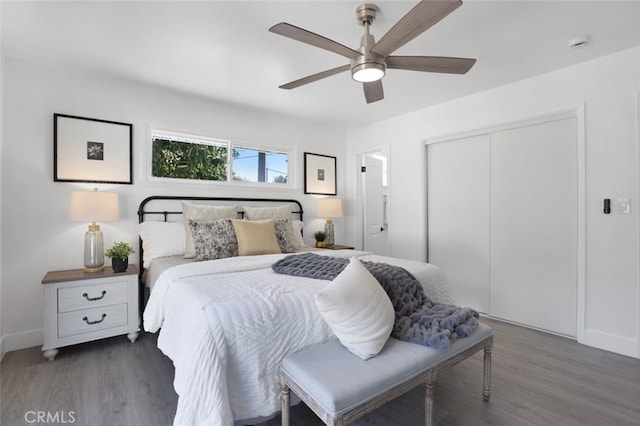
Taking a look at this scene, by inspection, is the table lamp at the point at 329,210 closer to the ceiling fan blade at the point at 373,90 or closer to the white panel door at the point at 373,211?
the white panel door at the point at 373,211

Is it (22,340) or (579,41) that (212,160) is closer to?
(22,340)

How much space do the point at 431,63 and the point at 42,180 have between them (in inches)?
132

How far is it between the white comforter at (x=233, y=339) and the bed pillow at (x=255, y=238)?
3.35 feet

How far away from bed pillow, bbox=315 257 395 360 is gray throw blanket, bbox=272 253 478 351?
184 millimetres

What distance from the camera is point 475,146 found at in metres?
3.56

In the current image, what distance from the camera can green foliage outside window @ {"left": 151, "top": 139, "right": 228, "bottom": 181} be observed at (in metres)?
3.40

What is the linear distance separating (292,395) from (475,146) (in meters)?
3.25

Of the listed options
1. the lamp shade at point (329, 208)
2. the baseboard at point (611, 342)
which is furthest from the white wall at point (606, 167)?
the lamp shade at point (329, 208)

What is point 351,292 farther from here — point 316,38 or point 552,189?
point 552,189

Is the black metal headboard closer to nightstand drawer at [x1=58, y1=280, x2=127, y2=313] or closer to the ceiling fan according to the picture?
nightstand drawer at [x1=58, y1=280, x2=127, y2=313]

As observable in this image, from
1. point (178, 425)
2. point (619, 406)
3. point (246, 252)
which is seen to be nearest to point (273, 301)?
point (178, 425)

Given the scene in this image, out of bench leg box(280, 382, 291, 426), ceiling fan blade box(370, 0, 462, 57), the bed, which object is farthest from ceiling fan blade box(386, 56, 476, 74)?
bench leg box(280, 382, 291, 426)

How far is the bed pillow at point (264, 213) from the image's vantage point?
3562mm

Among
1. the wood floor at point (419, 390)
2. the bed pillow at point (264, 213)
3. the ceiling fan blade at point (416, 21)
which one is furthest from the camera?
the bed pillow at point (264, 213)
